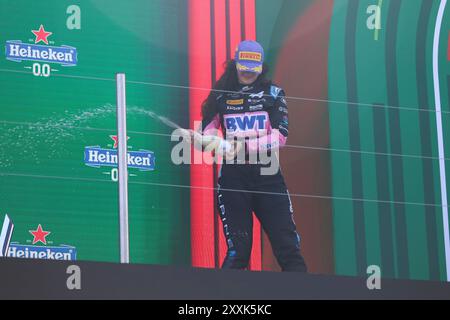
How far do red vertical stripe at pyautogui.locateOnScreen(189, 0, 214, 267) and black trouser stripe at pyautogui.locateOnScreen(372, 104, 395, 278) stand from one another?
0.64m

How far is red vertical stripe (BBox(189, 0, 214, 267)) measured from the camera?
566 cm

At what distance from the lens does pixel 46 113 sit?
218 inches

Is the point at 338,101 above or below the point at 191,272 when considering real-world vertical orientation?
above

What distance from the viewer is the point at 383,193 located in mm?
5832

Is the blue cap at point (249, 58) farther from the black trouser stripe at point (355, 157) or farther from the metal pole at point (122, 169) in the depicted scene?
→ the metal pole at point (122, 169)

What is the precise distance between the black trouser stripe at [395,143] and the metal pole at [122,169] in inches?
57.6

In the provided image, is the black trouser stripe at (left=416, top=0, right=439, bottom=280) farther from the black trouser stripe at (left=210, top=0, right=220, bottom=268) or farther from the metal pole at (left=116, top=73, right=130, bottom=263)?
the metal pole at (left=116, top=73, right=130, bottom=263)

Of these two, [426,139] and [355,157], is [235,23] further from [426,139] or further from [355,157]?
[426,139]

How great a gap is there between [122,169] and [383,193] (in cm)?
143

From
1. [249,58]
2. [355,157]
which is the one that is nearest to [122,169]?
[249,58]

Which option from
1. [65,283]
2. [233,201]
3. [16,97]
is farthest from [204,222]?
[65,283]

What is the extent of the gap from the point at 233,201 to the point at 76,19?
2.97 feet

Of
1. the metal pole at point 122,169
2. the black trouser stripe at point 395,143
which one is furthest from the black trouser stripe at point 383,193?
the metal pole at point 122,169
